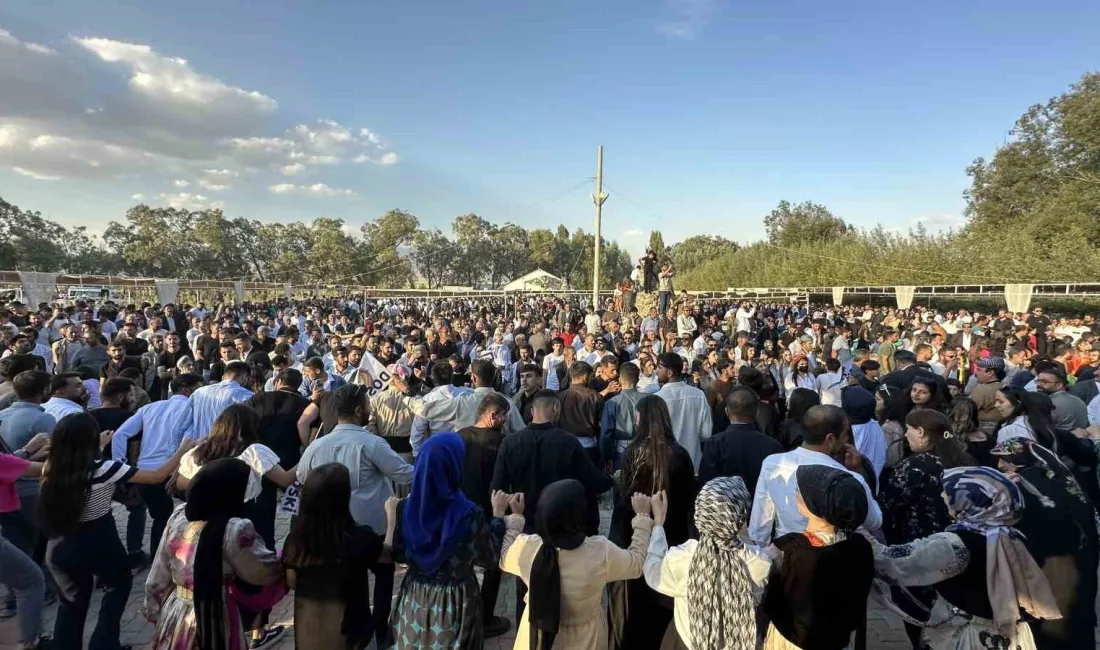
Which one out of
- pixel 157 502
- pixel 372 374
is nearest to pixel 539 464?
pixel 157 502

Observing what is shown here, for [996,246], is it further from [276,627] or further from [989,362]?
[276,627]

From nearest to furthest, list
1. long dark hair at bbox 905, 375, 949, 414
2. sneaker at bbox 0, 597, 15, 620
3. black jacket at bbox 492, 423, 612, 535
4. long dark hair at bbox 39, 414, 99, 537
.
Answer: long dark hair at bbox 39, 414, 99, 537 < black jacket at bbox 492, 423, 612, 535 < sneaker at bbox 0, 597, 15, 620 < long dark hair at bbox 905, 375, 949, 414

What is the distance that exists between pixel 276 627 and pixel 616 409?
293cm

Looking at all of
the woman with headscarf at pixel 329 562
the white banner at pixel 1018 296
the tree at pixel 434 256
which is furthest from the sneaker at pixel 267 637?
the tree at pixel 434 256

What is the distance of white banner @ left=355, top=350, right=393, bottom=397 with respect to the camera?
6.13 metres

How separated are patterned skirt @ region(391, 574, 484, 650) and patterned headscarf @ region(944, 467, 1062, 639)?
2.15 meters

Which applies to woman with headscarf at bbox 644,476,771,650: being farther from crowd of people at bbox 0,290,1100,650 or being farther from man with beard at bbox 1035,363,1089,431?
man with beard at bbox 1035,363,1089,431

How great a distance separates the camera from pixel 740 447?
3.40m

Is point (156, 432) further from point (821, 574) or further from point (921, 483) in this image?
point (921, 483)

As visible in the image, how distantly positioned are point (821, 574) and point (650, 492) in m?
1.14

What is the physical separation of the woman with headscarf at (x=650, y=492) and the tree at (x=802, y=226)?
59107 mm

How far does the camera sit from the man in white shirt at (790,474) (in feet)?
9.04

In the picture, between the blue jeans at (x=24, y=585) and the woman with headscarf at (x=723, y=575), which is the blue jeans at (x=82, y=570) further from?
the woman with headscarf at (x=723, y=575)

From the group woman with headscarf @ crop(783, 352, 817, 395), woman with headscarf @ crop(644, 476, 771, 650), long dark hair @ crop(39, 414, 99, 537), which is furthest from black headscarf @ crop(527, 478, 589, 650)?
woman with headscarf @ crop(783, 352, 817, 395)
